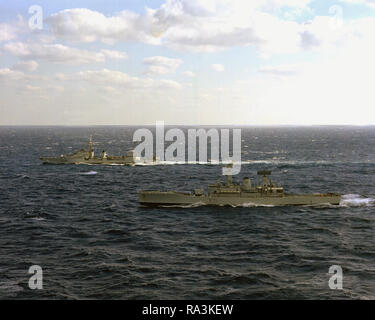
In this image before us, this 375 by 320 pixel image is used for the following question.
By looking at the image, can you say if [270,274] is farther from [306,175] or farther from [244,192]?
[306,175]

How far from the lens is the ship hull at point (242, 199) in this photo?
6569 cm

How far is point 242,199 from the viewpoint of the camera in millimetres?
65812

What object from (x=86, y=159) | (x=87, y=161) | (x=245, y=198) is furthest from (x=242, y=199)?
(x=86, y=159)

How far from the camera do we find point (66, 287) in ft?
109

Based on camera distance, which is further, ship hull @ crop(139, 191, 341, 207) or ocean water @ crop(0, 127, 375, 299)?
ship hull @ crop(139, 191, 341, 207)

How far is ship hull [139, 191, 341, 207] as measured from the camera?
6569 centimetres

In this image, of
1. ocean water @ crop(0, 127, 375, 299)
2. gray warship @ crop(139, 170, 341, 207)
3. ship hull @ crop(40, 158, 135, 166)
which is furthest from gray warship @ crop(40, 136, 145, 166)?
gray warship @ crop(139, 170, 341, 207)
